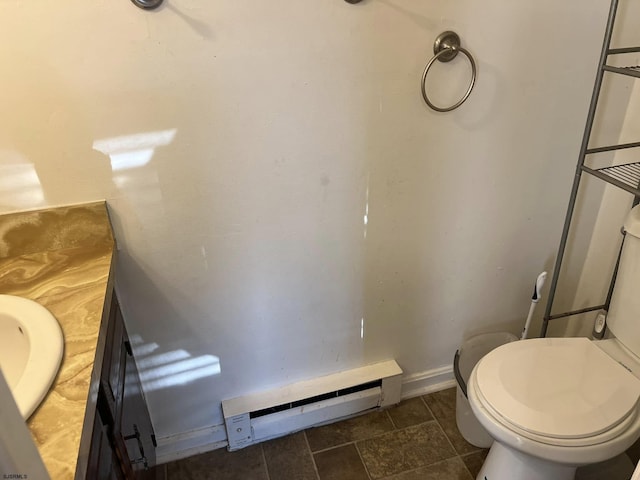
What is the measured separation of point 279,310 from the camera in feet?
5.50

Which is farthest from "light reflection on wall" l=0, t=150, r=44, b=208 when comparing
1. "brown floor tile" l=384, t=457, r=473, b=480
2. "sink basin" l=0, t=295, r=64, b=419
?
"brown floor tile" l=384, t=457, r=473, b=480

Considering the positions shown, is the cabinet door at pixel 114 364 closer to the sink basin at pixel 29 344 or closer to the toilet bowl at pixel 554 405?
the sink basin at pixel 29 344

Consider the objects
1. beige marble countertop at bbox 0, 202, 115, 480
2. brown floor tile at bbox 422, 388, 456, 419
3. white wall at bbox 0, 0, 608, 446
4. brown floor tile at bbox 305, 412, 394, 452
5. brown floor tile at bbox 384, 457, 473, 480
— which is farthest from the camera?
brown floor tile at bbox 422, 388, 456, 419

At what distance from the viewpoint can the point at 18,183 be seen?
1255 millimetres

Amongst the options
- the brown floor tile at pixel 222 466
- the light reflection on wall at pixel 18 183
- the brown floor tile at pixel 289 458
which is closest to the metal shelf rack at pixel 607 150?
the brown floor tile at pixel 289 458

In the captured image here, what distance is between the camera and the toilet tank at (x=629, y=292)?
4.80 ft

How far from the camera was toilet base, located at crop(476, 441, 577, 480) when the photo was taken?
1411mm

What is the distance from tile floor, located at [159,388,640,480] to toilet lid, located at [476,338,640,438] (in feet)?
1.59

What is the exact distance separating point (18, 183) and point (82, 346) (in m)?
0.51

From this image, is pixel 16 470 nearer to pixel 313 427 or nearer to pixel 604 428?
Answer: pixel 604 428

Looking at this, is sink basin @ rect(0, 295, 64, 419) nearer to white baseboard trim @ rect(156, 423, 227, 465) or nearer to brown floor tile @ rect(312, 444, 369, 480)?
white baseboard trim @ rect(156, 423, 227, 465)

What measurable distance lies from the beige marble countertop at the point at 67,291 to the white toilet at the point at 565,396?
1.00 meters

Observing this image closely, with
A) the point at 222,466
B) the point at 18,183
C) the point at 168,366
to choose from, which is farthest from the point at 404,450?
Answer: the point at 18,183

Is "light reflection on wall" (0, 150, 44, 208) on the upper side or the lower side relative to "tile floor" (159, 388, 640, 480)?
upper
